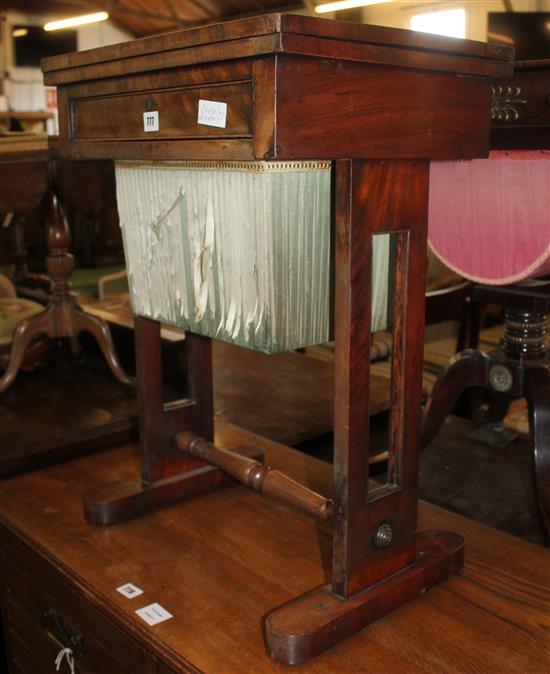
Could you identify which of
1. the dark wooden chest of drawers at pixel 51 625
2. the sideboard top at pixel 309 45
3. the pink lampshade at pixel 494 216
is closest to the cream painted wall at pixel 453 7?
the pink lampshade at pixel 494 216

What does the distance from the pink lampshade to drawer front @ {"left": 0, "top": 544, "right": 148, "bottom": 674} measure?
34.8 inches

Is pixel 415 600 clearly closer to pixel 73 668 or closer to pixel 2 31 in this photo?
pixel 73 668

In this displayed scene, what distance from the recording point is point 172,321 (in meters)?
1.23

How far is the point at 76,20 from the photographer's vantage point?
9.29 meters

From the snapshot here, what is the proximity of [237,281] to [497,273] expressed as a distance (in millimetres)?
581

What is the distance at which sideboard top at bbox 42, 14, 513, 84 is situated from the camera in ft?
2.65

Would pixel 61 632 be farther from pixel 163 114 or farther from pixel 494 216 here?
pixel 494 216

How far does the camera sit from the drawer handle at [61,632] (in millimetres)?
1260

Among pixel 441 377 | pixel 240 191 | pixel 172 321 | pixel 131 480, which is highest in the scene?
pixel 240 191

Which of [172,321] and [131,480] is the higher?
[172,321]

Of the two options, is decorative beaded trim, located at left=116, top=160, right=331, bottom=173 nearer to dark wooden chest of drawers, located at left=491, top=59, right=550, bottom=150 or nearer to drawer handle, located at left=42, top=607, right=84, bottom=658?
dark wooden chest of drawers, located at left=491, top=59, right=550, bottom=150

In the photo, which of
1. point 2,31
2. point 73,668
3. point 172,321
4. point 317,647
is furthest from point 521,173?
point 2,31

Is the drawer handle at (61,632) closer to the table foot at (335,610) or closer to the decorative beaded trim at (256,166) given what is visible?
the table foot at (335,610)

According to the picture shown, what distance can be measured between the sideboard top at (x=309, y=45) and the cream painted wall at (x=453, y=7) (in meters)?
3.78
